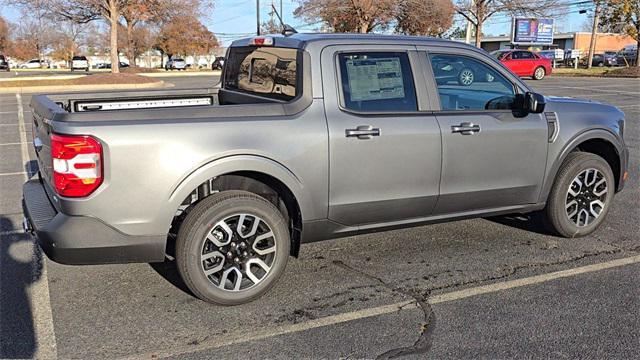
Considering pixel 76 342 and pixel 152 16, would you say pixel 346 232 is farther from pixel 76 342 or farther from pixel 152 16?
pixel 152 16

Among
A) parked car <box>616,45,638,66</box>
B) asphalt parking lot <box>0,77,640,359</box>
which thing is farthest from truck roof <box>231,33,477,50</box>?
parked car <box>616,45,638,66</box>

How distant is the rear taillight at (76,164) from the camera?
324 centimetres

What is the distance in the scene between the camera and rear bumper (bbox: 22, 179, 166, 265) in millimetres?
3322

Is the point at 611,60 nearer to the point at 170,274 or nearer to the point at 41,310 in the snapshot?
the point at 170,274

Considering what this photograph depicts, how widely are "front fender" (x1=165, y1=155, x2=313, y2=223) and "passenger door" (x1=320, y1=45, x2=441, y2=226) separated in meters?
0.26

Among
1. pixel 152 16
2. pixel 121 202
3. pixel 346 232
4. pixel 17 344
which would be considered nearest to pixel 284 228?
pixel 346 232

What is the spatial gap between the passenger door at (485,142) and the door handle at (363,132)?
603 millimetres

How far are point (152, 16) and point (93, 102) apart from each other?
3266 centimetres

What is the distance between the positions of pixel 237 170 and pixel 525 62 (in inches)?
1281

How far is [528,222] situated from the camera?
18.4 ft

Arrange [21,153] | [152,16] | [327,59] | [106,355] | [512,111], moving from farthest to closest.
A: [152,16], [21,153], [512,111], [327,59], [106,355]

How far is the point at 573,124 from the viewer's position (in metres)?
4.86

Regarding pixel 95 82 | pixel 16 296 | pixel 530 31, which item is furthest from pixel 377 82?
pixel 530 31

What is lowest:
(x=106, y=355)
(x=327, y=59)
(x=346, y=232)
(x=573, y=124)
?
(x=106, y=355)
